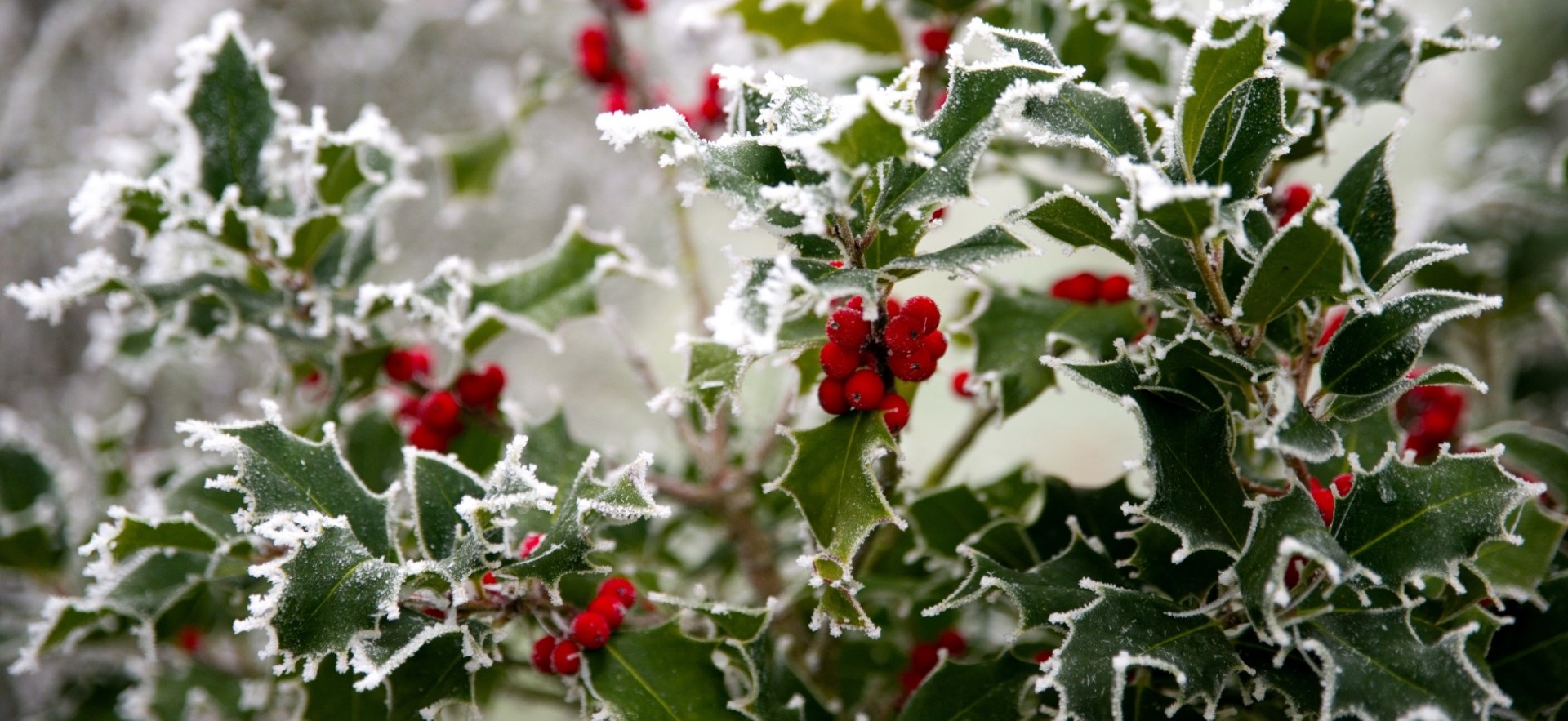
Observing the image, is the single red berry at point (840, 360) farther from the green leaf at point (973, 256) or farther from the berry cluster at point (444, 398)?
the berry cluster at point (444, 398)

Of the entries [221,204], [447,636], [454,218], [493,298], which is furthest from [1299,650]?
[454,218]

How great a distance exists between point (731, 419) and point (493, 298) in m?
0.36

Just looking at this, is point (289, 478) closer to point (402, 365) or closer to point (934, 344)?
point (402, 365)

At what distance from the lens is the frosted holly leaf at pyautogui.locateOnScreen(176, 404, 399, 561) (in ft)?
2.10

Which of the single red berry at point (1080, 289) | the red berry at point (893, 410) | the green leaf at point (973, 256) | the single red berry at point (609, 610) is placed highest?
the green leaf at point (973, 256)

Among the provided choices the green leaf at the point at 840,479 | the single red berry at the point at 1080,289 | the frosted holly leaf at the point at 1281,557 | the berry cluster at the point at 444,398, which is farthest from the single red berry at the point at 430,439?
the frosted holly leaf at the point at 1281,557

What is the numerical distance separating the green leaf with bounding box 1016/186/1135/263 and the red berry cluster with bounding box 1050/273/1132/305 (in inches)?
9.6

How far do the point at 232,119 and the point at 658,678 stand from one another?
596mm

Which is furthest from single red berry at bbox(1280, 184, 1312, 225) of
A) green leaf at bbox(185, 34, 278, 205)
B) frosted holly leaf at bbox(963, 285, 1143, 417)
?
green leaf at bbox(185, 34, 278, 205)

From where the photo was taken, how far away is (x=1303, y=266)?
57 cm

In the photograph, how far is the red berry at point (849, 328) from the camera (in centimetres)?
61

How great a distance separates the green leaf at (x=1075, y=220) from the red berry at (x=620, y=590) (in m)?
0.40

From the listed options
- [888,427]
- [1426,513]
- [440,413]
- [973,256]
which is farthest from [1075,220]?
[440,413]

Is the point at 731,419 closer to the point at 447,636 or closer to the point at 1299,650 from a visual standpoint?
the point at 447,636
